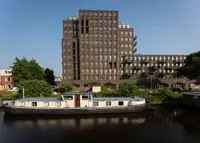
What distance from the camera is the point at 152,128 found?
4959 cm

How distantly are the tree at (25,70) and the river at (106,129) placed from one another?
5220 cm

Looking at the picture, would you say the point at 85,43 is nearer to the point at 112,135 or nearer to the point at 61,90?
the point at 61,90

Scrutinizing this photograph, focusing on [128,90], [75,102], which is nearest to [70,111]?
[75,102]

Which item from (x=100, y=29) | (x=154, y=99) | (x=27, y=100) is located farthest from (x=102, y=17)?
(x=27, y=100)

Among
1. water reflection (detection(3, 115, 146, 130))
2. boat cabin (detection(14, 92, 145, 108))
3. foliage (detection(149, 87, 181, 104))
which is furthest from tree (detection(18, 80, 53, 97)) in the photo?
foliage (detection(149, 87, 181, 104))

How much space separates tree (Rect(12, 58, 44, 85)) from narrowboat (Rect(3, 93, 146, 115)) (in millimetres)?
52766

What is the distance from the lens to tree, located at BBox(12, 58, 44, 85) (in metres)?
116

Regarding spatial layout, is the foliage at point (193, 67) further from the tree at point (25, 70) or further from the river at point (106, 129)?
the tree at point (25, 70)

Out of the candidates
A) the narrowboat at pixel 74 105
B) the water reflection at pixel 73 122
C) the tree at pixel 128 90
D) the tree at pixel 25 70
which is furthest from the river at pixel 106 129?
the tree at pixel 25 70

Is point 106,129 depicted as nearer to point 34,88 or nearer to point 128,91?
point 34,88

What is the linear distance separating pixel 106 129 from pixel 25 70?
75.6m

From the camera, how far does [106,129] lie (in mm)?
48656

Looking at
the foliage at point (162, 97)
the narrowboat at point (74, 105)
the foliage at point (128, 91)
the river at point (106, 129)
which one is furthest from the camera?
the foliage at point (128, 91)

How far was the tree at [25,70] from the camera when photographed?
115750 millimetres
